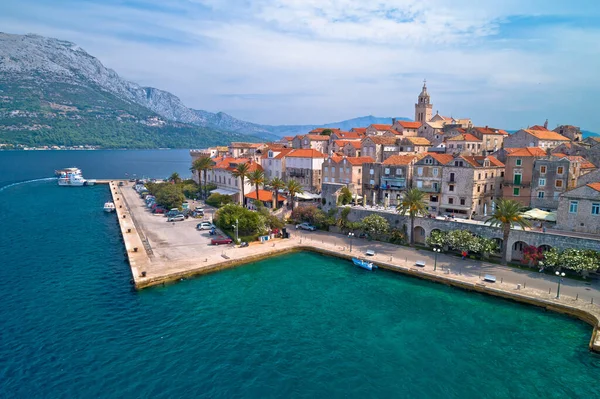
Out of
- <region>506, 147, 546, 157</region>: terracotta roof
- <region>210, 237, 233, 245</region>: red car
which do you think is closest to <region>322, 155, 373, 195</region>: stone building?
<region>506, 147, 546, 157</region>: terracotta roof

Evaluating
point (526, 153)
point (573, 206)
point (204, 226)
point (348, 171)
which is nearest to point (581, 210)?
point (573, 206)

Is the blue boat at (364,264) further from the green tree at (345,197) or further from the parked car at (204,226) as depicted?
the parked car at (204,226)

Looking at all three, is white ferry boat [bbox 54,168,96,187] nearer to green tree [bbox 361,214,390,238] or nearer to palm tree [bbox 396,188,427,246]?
green tree [bbox 361,214,390,238]

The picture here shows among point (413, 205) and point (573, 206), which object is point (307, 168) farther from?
point (573, 206)

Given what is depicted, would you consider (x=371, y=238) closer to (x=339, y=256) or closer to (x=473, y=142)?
(x=339, y=256)

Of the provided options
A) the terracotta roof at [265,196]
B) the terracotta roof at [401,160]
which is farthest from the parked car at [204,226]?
the terracotta roof at [401,160]

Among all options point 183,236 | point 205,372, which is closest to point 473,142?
point 183,236
